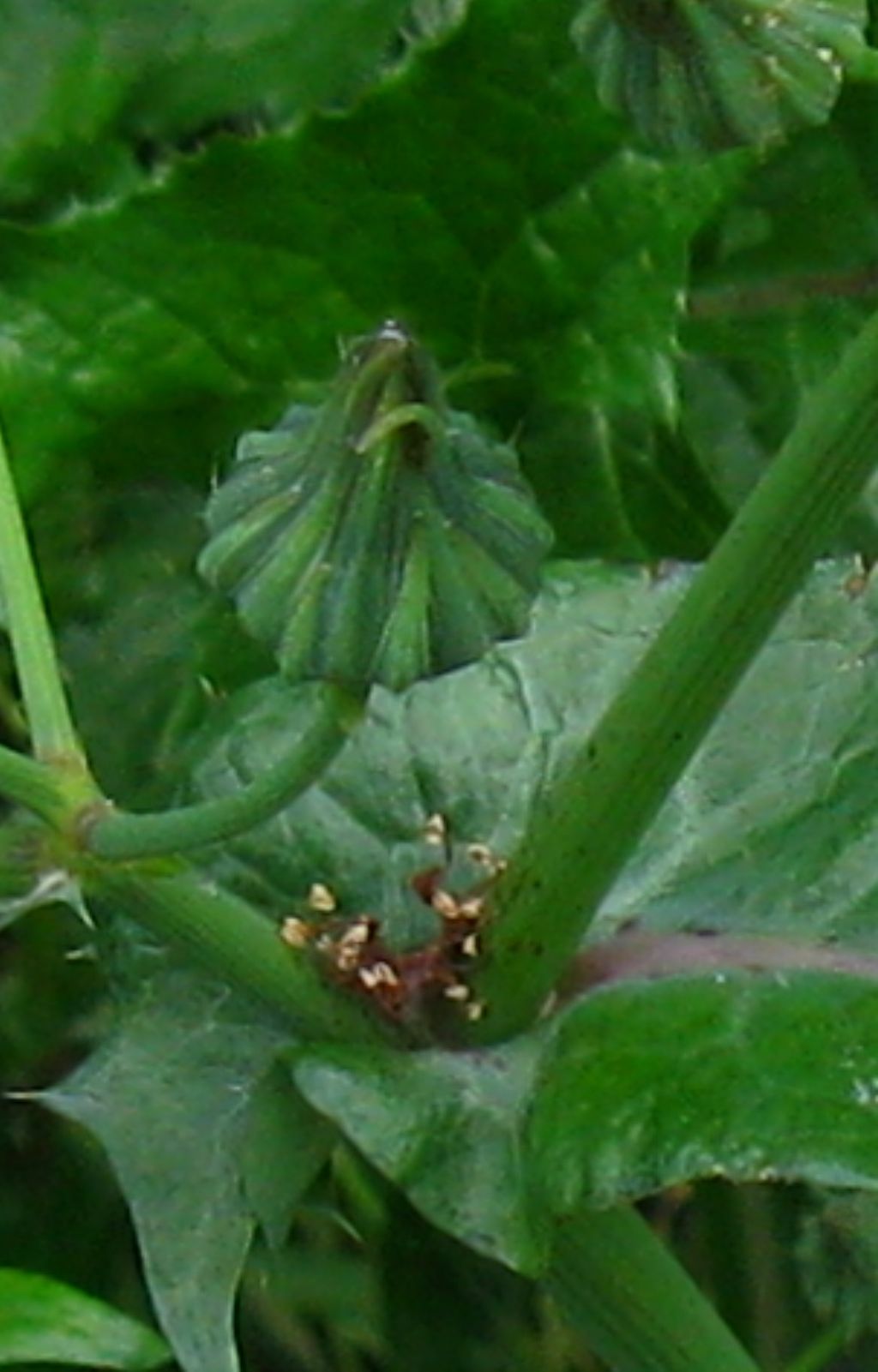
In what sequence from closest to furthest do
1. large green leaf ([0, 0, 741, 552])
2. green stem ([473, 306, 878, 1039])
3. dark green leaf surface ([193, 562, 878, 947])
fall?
1. green stem ([473, 306, 878, 1039])
2. dark green leaf surface ([193, 562, 878, 947])
3. large green leaf ([0, 0, 741, 552])

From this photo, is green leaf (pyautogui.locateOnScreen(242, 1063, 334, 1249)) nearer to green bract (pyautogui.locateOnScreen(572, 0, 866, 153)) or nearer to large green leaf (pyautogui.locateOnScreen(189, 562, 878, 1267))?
large green leaf (pyautogui.locateOnScreen(189, 562, 878, 1267))

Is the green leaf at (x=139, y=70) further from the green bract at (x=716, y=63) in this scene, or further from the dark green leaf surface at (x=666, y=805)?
the green bract at (x=716, y=63)

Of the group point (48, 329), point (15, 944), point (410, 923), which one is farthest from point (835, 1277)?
point (48, 329)

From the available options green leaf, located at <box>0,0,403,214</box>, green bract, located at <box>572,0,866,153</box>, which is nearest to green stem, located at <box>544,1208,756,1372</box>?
green bract, located at <box>572,0,866,153</box>

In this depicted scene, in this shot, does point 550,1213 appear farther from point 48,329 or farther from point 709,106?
point 48,329

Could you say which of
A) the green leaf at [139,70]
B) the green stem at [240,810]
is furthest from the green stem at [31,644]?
the green leaf at [139,70]

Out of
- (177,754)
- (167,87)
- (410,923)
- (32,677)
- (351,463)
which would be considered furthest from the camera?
(167,87)
